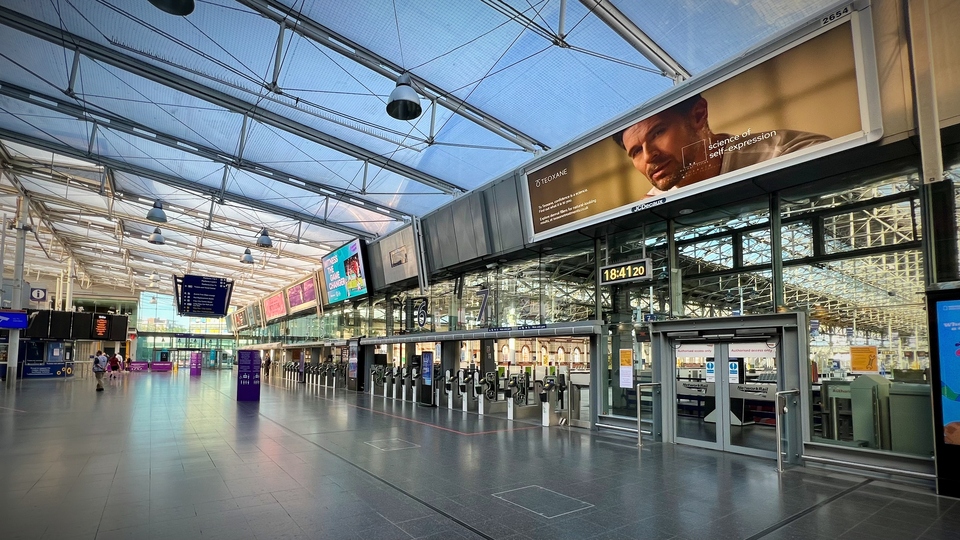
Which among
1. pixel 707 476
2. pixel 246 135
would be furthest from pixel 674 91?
pixel 246 135

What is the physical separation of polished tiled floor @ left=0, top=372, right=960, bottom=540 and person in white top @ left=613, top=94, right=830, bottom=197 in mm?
4304

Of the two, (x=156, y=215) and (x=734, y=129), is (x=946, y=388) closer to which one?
(x=734, y=129)

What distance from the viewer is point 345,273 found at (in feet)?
69.9

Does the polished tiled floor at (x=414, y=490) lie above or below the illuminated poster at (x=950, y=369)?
below

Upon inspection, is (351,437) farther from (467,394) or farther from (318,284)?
(318,284)

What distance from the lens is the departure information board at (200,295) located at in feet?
90.3

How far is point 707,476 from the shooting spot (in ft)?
21.6

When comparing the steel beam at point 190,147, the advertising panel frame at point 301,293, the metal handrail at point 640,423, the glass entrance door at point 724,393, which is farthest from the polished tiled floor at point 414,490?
the advertising panel frame at point 301,293

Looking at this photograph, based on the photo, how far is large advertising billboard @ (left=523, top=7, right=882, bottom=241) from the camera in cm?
616

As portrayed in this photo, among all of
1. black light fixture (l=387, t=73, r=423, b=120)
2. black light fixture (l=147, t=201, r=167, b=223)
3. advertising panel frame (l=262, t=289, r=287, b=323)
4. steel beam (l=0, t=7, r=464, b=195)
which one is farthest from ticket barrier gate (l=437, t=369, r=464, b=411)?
advertising panel frame (l=262, t=289, r=287, b=323)

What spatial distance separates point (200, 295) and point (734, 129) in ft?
92.8

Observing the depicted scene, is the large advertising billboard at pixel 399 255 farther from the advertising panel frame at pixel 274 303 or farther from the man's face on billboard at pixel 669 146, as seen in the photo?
the advertising panel frame at pixel 274 303

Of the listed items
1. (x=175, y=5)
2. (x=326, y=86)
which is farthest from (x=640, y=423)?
(x=326, y=86)

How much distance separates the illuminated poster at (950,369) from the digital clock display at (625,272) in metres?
4.31
